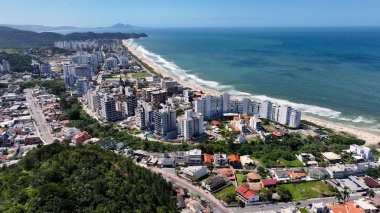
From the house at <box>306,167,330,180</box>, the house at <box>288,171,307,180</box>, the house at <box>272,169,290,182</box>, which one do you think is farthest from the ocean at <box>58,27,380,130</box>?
the house at <box>272,169,290,182</box>

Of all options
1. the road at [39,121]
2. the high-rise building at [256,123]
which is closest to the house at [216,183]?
the high-rise building at [256,123]

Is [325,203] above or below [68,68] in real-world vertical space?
below

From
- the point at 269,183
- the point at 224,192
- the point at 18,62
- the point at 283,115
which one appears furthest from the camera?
the point at 18,62

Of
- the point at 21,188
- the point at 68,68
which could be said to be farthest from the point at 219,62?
the point at 21,188

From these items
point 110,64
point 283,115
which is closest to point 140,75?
point 110,64

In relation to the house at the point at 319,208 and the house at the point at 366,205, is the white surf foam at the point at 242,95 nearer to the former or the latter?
the house at the point at 366,205

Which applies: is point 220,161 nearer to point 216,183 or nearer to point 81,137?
point 216,183

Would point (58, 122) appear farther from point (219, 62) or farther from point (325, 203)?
point (219, 62)
